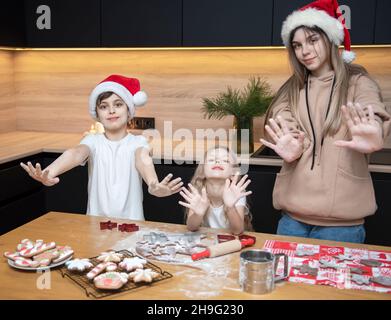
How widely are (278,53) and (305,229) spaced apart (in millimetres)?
1381

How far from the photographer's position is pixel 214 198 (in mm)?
1679

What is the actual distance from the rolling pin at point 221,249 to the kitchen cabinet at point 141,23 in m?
1.60

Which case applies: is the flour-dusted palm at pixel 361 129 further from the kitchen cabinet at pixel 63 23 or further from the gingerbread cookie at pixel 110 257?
the kitchen cabinet at pixel 63 23

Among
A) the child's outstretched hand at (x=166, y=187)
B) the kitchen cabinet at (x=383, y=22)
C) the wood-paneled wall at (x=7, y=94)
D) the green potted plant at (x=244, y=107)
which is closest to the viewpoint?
the child's outstretched hand at (x=166, y=187)

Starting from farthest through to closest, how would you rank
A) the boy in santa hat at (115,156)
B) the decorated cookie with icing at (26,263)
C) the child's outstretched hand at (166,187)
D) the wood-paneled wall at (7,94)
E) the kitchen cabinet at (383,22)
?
the wood-paneled wall at (7,94)
the kitchen cabinet at (383,22)
the boy in santa hat at (115,156)
the child's outstretched hand at (166,187)
the decorated cookie with icing at (26,263)

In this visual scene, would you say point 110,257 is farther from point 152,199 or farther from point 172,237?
point 152,199

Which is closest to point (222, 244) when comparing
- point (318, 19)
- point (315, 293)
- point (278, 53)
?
point (315, 293)

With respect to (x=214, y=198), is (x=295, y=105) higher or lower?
higher

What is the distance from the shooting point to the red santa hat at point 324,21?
5.43 feet

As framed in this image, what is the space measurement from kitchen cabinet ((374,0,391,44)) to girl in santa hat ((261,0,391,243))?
29.4 inches

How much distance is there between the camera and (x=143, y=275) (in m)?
1.11

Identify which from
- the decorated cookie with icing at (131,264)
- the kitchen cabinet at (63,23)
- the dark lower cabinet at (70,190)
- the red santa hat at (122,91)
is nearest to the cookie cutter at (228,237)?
the decorated cookie with icing at (131,264)

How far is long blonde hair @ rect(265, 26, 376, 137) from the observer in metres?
1.63
